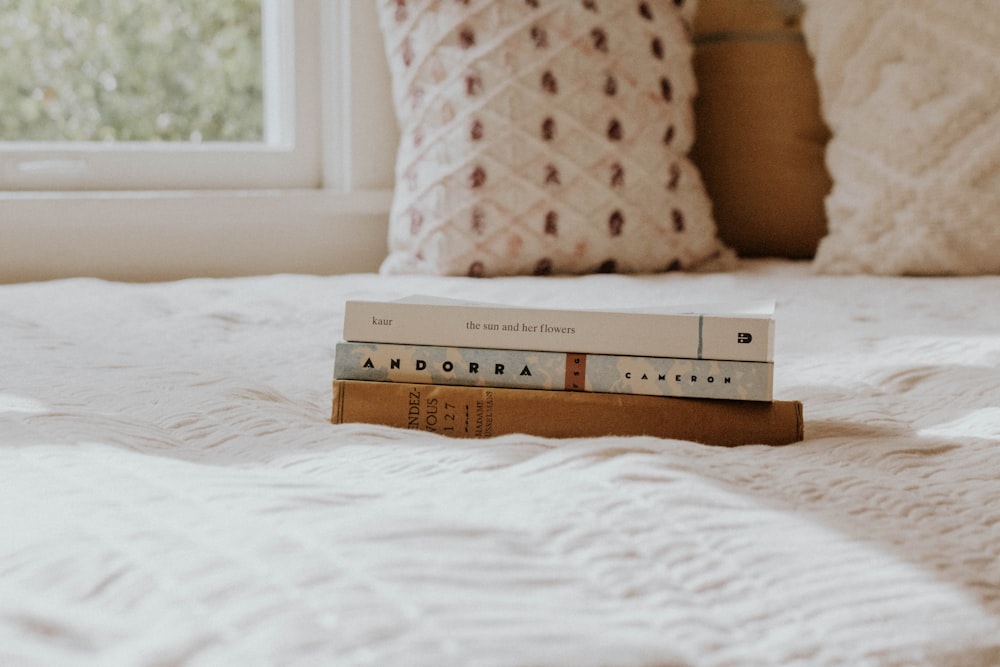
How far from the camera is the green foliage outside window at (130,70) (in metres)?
1.89

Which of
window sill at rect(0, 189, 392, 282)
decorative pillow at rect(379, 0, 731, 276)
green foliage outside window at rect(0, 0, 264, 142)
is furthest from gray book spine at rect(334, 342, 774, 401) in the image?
green foliage outside window at rect(0, 0, 264, 142)

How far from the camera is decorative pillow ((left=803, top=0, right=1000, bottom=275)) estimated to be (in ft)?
4.34

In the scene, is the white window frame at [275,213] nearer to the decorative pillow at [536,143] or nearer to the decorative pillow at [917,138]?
the decorative pillow at [536,143]

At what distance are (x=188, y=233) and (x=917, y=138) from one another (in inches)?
44.1

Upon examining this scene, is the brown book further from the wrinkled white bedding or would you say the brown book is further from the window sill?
the window sill

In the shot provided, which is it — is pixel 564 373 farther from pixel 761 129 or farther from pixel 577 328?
pixel 761 129

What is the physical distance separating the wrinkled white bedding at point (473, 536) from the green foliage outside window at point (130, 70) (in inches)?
55.0

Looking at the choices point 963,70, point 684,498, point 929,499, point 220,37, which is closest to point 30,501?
point 684,498

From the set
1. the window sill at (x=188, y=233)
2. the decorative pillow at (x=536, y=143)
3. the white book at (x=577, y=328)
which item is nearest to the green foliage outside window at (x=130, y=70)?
the window sill at (x=188, y=233)

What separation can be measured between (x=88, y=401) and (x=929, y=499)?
1.67 feet

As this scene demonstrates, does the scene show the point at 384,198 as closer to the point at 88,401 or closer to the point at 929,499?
the point at 88,401

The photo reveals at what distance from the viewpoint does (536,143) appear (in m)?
1.43

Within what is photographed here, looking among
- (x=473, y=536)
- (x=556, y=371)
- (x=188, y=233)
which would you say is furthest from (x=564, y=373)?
(x=188, y=233)

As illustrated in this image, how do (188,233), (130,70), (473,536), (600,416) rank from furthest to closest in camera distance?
(130,70), (188,233), (600,416), (473,536)
